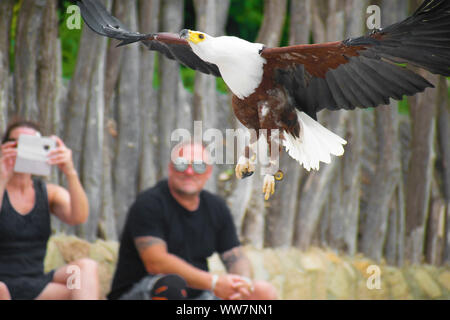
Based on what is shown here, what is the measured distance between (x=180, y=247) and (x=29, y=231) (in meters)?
0.38

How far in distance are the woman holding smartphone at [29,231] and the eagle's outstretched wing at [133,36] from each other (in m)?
0.71

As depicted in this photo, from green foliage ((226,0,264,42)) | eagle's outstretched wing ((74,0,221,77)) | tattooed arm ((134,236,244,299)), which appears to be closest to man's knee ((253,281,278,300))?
tattooed arm ((134,236,244,299))

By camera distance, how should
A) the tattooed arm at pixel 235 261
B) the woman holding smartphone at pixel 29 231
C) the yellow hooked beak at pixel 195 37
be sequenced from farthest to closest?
1. the tattooed arm at pixel 235 261
2. the woman holding smartphone at pixel 29 231
3. the yellow hooked beak at pixel 195 37

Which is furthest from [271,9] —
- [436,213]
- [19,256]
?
[436,213]

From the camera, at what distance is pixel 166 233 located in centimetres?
144

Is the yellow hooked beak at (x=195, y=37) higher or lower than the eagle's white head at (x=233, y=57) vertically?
higher

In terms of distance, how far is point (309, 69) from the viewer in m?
0.49

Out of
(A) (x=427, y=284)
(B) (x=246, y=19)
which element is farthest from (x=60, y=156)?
(A) (x=427, y=284)

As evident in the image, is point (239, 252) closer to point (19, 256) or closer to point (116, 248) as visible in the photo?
point (116, 248)

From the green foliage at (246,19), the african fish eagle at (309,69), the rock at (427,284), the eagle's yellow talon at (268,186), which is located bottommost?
the rock at (427,284)

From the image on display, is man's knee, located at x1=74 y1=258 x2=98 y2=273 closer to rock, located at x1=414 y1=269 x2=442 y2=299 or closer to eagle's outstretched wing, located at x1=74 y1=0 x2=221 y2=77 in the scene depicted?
eagle's outstretched wing, located at x1=74 y1=0 x2=221 y2=77

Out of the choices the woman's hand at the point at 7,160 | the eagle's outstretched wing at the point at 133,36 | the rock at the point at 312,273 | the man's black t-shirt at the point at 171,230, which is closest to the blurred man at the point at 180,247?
the man's black t-shirt at the point at 171,230

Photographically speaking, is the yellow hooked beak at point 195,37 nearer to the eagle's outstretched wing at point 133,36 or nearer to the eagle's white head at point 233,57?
the eagle's white head at point 233,57

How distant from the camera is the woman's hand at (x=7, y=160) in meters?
1.19
